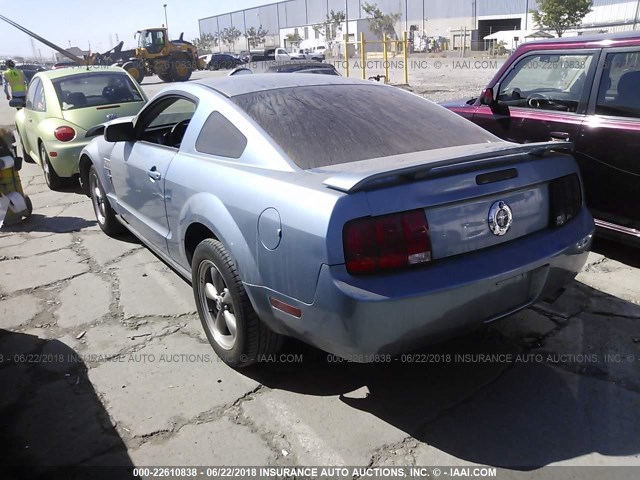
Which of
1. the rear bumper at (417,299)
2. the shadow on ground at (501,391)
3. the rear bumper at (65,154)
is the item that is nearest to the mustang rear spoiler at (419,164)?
the rear bumper at (417,299)

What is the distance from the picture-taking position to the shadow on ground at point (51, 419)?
253 cm

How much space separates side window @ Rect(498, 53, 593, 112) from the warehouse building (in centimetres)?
4334

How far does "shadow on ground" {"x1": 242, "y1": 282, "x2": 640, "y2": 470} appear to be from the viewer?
2.52m

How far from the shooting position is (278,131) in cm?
298

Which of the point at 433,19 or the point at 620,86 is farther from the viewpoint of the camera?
the point at 433,19

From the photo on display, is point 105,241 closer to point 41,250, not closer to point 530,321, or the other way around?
point 41,250

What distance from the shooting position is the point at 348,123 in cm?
316

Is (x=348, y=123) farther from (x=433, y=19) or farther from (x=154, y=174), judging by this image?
(x=433, y=19)

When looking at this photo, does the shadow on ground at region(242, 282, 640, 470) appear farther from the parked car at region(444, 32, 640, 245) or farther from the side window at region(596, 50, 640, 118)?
the side window at region(596, 50, 640, 118)

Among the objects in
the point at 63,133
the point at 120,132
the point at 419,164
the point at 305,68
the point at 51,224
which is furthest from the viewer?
the point at 305,68

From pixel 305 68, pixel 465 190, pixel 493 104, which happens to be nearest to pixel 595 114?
pixel 493 104

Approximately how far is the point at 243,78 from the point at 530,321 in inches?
99.0

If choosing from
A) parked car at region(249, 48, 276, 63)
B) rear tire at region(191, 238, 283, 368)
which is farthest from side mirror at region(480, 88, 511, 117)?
parked car at region(249, 48, 276, 63)

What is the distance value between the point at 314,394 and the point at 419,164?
4.47 feet
